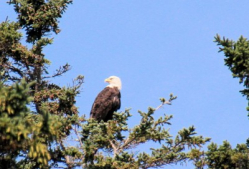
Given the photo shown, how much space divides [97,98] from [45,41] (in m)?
3.22

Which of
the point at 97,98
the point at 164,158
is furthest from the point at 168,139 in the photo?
the point at 97,98

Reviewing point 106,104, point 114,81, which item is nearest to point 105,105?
point 106,104

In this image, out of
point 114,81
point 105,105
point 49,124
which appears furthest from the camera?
point 114,81

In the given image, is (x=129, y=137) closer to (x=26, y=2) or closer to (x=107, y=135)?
(x=107, y=135)

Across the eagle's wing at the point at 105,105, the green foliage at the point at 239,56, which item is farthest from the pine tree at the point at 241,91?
the eagle's wing at the point at 105,105

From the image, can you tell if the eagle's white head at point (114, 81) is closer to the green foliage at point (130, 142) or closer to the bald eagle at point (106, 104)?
the bald eagle at point (106, 104)

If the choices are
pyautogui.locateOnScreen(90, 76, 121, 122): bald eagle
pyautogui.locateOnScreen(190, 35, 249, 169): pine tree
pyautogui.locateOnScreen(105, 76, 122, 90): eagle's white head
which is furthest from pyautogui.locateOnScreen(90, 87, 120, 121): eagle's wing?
pyautogui.locateOnScreen(190, 35, 249, 169): pine tree

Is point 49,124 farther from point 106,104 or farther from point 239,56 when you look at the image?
point 106,104

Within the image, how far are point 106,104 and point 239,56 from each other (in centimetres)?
694

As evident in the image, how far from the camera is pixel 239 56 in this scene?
12688mm

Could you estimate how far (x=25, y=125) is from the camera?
9438mm

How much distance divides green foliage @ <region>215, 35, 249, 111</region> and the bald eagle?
22.0 feet

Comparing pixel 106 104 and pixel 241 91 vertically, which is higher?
pixel 106 104

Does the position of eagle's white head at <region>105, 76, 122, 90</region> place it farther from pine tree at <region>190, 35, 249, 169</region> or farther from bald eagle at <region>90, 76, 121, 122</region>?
pine tree at <region>190, 35, 249, 169</region>
